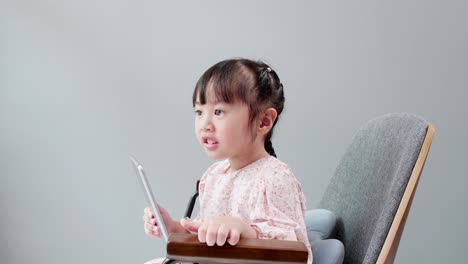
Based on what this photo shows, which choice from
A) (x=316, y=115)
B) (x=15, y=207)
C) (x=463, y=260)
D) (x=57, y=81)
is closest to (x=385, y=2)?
(x=316, y=115)

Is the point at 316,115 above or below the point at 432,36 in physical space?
below

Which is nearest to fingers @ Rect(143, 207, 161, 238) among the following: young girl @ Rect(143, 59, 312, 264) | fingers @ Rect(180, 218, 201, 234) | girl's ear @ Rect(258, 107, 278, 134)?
young girl @ Rect(143, 59, 312, 264)

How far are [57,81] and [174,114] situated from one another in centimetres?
52

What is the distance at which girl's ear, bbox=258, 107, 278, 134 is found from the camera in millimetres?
1365

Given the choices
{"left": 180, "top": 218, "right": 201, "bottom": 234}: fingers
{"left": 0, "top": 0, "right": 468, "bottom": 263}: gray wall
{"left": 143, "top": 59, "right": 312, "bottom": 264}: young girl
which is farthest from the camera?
{"left": 0, "top": 0, "right": 468, "bottom": 263}: gray wall

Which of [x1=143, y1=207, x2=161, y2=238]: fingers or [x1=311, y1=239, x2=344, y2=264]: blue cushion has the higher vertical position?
[x1=143, y1=207, x2=161, y2=238]: fingers

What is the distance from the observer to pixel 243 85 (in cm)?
132

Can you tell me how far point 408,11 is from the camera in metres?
2.47

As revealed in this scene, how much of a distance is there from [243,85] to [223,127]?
0.11 meters

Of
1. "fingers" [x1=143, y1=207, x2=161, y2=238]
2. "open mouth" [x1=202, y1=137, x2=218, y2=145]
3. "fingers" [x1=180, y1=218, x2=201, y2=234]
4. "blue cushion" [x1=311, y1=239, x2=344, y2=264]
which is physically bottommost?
"blue cushion" [x1=311, y1=239, x2=344, y2=264]

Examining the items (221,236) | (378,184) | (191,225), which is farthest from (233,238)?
(378,184)

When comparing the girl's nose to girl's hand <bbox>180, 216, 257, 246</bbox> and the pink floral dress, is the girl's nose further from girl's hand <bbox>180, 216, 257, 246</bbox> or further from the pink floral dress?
girl's hand <bbox>180, 216, 257, 246</bbox>

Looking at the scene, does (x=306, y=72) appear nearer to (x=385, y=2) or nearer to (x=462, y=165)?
(x=385, y=2)

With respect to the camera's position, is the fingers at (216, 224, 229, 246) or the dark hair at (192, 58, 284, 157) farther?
the dark hair at (192, 58, 284, 157)
